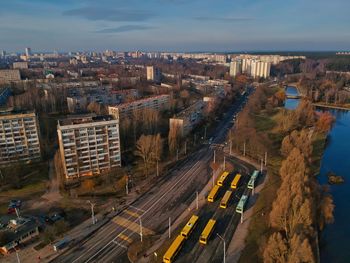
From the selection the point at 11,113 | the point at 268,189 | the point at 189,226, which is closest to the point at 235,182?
the point at 268,189

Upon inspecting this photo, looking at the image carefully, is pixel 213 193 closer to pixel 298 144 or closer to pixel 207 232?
pixel 207 232

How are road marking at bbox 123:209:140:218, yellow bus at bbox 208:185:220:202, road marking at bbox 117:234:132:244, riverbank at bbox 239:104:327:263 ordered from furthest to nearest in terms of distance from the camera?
yellow bus at bbox 208:185:220:202, road marking at bbox 123:209:140:218, road marking at bbox 117:234:132:244, riverbank at bbox 239:104:327:263

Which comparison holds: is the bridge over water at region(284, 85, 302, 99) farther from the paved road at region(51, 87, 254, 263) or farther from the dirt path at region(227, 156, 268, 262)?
the dirt path at region(227, 156, 268, 262)

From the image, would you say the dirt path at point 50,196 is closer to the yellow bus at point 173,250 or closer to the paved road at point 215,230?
the yellow bus at point 173,250

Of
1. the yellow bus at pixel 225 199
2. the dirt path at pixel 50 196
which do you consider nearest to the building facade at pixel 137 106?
the dirt path at pixel 50 196

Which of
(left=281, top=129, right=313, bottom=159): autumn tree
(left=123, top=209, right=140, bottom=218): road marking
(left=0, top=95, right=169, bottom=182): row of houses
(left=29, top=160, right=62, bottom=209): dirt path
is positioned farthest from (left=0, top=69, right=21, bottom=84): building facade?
(left=281, top=129, right=313, bottom=159): autumn tree

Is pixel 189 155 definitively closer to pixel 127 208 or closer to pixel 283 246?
pixel 127 208
